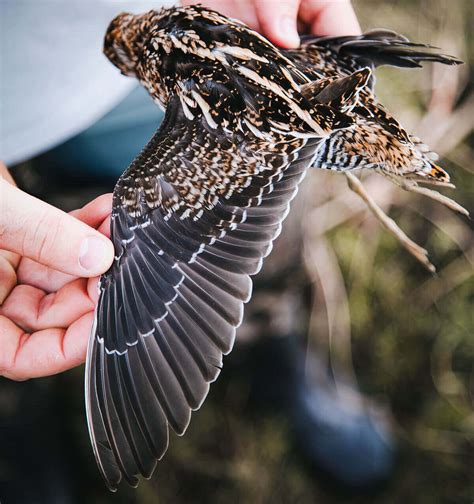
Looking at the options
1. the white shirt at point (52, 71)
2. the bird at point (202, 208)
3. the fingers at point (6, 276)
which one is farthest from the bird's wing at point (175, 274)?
the white shirt at point (52, 71)

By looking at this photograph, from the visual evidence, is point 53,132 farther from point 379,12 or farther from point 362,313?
point 379,12

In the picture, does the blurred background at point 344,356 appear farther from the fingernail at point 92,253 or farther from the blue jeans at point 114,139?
the fingernail at point 92,253

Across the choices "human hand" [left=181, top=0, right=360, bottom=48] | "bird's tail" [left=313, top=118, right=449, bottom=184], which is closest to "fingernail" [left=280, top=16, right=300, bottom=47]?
"human hand" [left=181, top=0, right=360, bottom=48]

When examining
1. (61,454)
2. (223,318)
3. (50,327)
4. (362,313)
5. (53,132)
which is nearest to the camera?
(223,318)

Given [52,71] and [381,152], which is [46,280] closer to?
[52,71]

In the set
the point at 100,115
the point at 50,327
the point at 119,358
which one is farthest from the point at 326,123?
the point at 100,115

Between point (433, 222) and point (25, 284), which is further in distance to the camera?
point (433, 222)

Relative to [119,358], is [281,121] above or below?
above
